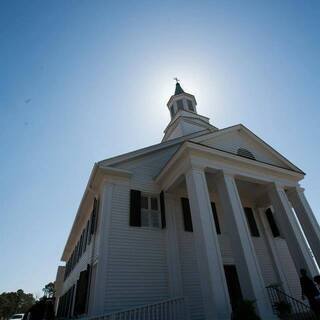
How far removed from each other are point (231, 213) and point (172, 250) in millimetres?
2847

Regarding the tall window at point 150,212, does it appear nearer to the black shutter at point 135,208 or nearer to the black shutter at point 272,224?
the black shutter at point 135,208

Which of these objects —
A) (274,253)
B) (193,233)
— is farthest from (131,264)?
(274,253)

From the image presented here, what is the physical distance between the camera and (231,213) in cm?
805

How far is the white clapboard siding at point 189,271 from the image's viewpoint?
8359mm

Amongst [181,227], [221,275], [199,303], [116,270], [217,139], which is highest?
[217,139]

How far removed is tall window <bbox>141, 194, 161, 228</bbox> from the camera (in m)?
9.64

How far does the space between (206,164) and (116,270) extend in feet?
16.4

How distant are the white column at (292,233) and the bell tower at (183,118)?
6983mm

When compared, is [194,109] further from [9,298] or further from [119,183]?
[9,298]

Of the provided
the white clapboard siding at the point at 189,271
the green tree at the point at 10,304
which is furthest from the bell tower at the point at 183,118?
the green tree at the point at 10,304

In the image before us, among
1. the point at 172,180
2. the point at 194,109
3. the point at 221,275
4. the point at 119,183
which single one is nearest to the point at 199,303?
the point at 221,275

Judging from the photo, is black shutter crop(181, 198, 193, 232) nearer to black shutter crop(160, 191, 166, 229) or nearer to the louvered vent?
black shutter crop(160, 191, 166, 229)

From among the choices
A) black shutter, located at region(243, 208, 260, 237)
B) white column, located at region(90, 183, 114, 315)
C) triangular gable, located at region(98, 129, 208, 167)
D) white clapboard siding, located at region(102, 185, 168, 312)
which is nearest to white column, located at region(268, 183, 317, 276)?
black shutter, located at region(243, 208, 260, 237)

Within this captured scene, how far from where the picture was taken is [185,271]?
8.91 meters
